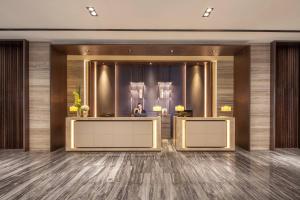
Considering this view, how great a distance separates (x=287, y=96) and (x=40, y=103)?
6864mm

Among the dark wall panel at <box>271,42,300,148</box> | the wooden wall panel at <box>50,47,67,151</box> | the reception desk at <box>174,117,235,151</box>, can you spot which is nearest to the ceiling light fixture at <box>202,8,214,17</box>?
the reception desk at <box>174,117,235,151</box>

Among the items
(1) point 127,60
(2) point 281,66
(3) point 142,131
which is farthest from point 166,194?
(1) point 127,60

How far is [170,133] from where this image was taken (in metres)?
9.35

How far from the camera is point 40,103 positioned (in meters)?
6.60

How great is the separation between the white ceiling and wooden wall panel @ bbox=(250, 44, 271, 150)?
692mm

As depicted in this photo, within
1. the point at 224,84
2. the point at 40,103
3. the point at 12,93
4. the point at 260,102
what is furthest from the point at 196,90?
the point at 12,93

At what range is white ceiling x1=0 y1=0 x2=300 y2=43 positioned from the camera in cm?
441

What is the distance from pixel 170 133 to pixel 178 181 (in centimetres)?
533

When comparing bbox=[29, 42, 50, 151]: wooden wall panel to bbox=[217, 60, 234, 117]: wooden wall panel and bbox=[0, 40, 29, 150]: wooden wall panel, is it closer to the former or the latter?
bbox=[0, 40, 29, 150]: wooden wall panel

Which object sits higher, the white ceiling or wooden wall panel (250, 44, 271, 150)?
the white ceiling

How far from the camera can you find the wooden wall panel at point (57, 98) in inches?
263

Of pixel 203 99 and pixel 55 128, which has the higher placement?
pixel 203 99

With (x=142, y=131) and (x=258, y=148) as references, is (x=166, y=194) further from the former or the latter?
(x=258, y=148)

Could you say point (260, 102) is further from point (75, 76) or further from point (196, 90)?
point (75, 76)
